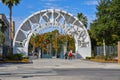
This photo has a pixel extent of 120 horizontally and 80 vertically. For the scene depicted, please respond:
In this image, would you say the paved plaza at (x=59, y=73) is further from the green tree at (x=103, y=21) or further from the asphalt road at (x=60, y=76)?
the green tree at (x=103, y=21)

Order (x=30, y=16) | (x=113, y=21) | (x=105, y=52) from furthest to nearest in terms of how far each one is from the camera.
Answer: (x=30, y=16) < (x=105, y=52) < (x=113, y=21)

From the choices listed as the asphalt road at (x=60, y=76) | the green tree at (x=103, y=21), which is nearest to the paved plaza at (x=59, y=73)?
the asphalt road at (x=60, y=76)

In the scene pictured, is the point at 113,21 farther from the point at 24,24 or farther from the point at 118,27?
the point at 24,24

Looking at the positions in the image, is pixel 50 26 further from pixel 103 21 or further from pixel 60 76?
pixel 60 76

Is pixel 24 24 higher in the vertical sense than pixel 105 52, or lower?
higher

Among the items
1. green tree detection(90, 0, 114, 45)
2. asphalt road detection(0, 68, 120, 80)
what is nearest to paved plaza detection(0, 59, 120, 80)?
asphalt road detection(0, 68, 120, 80)

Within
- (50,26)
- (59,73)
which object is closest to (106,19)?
(50,26)

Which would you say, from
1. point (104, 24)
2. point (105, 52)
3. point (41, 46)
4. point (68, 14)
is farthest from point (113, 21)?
point (41, 46)

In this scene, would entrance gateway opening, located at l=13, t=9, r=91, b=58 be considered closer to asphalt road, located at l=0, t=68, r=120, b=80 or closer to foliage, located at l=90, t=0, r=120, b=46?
foliage, located at l=90, t=0, r=120, b=46

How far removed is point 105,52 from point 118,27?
5.57 metres

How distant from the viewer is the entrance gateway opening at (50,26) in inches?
2837

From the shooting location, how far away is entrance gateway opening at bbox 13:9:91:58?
236 feet

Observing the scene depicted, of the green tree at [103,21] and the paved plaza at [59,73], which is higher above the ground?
the green tree at [103,21]

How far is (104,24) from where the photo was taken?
193 feet
